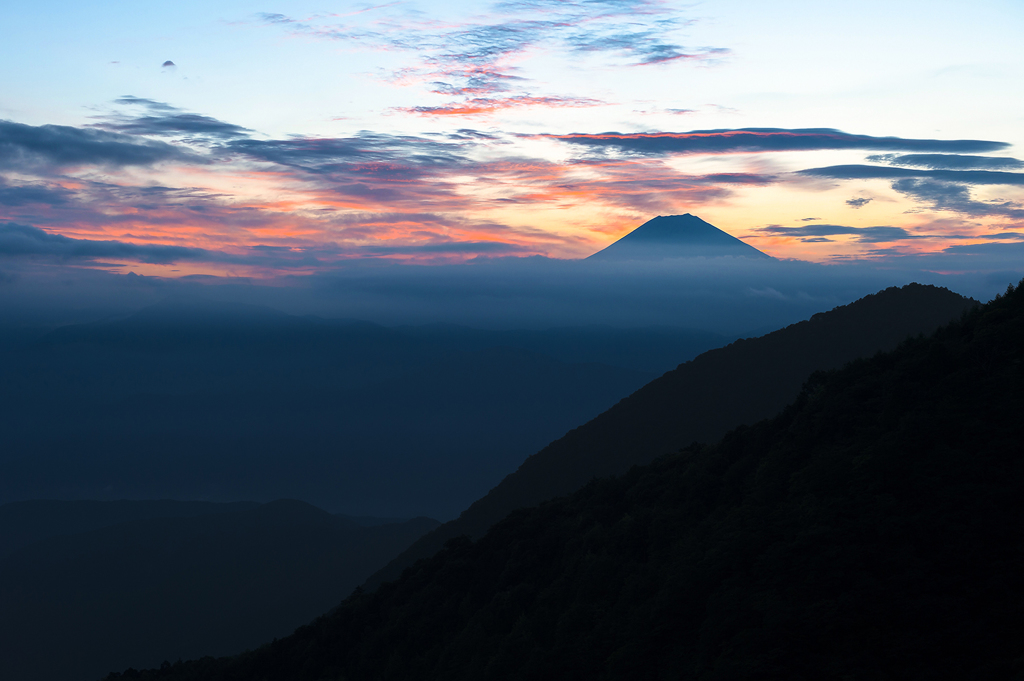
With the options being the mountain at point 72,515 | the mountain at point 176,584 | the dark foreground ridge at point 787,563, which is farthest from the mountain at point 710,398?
the mountain at point 72,515

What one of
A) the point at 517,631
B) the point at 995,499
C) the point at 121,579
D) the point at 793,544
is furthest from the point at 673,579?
the point at 121,579

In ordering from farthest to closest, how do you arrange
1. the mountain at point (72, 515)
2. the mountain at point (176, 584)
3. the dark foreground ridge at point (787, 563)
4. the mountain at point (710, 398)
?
the mountain at point (72, 515)
the mountain at point (176, 584)
the mountain at point (710, 398)
the dark foreground ridge at point (787, 563)

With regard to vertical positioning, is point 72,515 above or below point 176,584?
below

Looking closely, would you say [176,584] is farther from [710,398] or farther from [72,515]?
[710,398]

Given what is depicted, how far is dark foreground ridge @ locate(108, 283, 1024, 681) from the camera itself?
1512 cm

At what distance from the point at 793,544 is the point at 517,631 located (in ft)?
38.2

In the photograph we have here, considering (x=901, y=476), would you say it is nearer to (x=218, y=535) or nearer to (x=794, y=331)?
(x=794, y=331)

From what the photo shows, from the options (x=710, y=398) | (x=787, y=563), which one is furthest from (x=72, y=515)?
(x=787, y=563)

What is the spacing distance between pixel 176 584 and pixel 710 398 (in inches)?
4189

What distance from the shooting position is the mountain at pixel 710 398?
58812 millimetres

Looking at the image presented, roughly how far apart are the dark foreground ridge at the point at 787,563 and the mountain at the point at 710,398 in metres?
26.6

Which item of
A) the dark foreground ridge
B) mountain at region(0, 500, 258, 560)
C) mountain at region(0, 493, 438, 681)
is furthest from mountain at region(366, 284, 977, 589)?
mountain at region(0, 500, 258, 560)

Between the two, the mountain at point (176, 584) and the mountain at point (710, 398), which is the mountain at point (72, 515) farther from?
the mountain at point (710, 398)

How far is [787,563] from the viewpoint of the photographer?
18203mm
